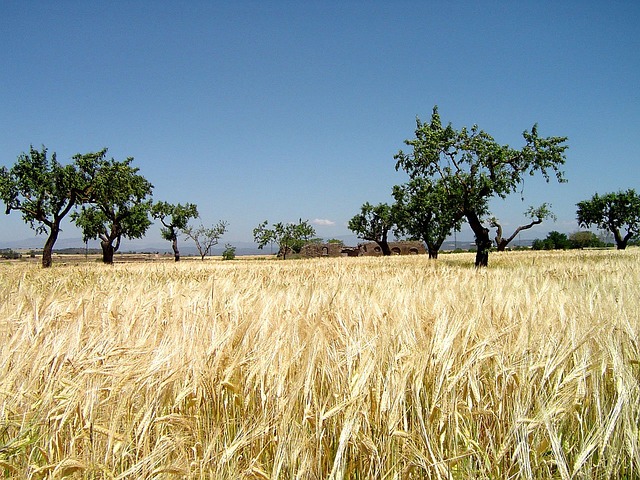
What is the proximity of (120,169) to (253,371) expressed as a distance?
101 feet

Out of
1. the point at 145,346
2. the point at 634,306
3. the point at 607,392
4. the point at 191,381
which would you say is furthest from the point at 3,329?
the point at 634,306

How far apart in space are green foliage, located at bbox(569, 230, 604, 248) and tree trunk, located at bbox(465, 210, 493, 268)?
74.3m

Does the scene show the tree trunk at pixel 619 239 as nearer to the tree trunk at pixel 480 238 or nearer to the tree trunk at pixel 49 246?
the tree trunk at pixel 480 238

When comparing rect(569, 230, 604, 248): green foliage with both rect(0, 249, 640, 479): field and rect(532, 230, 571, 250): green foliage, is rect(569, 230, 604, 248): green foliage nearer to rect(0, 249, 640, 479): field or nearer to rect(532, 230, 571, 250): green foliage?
rect(532, 230, 571, 250): green foliage

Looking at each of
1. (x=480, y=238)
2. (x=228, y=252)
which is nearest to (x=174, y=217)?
(x=228, y=252)

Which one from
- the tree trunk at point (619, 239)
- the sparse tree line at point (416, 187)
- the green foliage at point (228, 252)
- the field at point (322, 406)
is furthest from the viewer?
the green foliage at point (228, 252)

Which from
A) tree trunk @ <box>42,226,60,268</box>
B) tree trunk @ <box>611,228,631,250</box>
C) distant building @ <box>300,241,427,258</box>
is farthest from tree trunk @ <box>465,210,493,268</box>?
distant building @ <box>300,241,427,258</box>

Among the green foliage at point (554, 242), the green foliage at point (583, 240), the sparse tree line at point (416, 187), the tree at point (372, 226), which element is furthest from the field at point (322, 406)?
the green foliage at point (583, 240)

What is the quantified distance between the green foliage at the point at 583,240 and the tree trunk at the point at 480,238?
74313 mm

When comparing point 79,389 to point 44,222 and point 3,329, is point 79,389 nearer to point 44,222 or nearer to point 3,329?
point 3,329

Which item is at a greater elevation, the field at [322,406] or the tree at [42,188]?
the tree at [42,188]

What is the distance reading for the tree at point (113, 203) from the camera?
27000 mm

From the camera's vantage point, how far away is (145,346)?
1836mm

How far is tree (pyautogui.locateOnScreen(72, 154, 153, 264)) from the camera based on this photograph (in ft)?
88.6
